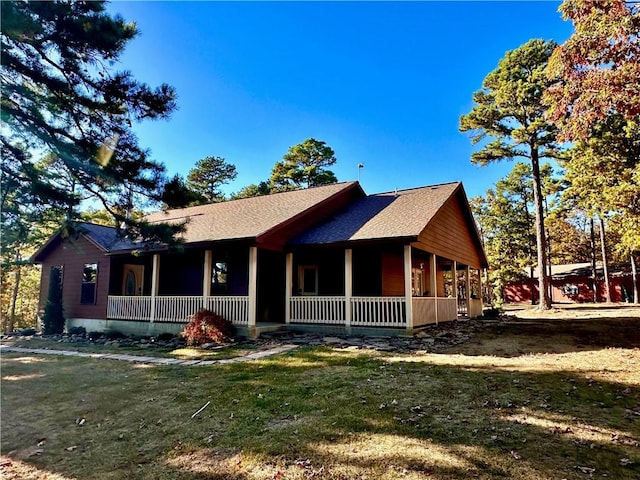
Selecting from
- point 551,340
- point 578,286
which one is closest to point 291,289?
point 551,340

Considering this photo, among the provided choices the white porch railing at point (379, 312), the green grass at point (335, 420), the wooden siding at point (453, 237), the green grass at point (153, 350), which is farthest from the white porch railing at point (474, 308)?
the green grass at point (153, 350)

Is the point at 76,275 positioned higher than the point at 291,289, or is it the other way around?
the point at 76,275

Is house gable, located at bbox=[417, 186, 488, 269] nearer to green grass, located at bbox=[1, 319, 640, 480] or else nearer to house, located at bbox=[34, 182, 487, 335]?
house, located at bbox=[34, 182, 487, 335]

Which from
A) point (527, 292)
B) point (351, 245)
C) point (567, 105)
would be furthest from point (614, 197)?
point (527, 292)

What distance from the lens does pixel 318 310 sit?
40.3 feet

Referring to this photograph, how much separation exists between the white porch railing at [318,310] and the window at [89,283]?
9256 millimetres

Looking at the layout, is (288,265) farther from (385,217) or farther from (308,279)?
(385,217)

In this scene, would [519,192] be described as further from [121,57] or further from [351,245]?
[121,57]

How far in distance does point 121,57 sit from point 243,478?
714cm

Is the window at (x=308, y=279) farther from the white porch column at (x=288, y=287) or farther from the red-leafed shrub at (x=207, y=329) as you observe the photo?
the red-leafed shrub at (x=207, y=329)

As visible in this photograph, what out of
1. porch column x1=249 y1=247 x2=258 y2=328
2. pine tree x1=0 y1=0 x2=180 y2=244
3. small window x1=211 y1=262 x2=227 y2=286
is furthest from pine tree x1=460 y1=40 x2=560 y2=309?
pine tree x1=0 y1=0 x2=180 y2=244

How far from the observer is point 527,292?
40188mm

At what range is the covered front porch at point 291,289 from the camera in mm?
11562

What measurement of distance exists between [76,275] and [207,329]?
913 centimetres
